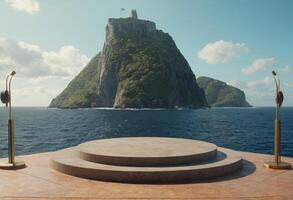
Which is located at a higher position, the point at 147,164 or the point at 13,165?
the point at 147,164

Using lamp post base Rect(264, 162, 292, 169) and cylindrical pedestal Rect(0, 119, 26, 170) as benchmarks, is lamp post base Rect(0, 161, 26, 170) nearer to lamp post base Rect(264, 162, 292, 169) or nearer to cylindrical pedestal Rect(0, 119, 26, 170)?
cylindrical pedestal Rect(0, 119, 26, 170)

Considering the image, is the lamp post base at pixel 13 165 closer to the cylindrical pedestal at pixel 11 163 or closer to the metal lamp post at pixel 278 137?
the cylindrical pedestal at pixel 11 163

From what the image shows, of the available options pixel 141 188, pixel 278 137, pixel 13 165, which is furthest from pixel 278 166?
pixel 13 165

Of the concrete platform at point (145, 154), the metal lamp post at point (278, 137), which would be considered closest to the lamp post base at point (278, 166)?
the metal lamp post at point (278, 137)

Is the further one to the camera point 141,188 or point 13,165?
point 13,165

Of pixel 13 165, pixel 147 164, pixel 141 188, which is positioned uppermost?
pixel 147 164

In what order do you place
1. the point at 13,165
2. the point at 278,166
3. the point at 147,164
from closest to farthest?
the point at 147,164
the point at 278,166
the point at 13,165

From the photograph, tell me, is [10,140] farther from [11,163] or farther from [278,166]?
[278,166]

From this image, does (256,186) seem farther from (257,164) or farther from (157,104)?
(157,104)
